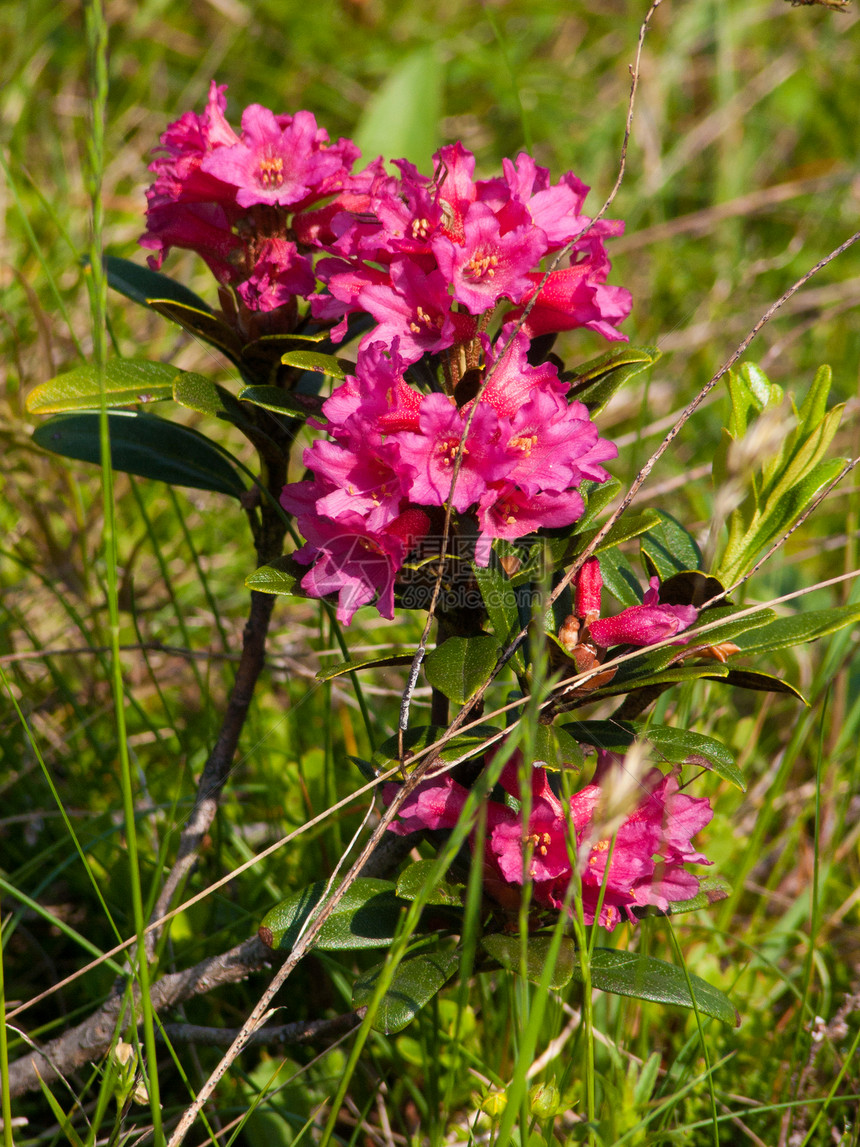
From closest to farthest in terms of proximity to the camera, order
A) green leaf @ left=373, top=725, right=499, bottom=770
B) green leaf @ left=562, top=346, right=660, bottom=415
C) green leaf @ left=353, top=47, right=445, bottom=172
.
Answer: green leaf @ left=373, top=725, right=499, bottom=770
green leaf @ left=562, top=346, right=660, bottom=415
green leaf @ left=353, top=47, right=445, bottom=172

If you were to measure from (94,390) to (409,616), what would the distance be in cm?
116

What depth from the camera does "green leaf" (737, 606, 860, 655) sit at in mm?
1192

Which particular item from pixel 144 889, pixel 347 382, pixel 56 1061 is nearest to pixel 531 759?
pixel 347 382

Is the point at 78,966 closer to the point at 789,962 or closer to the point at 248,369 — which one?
the point at 248,369

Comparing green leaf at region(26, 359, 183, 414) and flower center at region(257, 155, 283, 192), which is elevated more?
flower center at region(257, 155, 283, 192)

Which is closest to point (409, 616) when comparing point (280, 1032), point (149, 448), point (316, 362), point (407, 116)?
point (149, 448)

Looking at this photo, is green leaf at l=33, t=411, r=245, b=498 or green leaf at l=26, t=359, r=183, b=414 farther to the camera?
green leaf at l=33, t=411, r=245, b=498

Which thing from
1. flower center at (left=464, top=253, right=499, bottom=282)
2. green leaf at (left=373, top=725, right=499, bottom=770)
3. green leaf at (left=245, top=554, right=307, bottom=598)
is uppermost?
flower center at (left=464, top=253, right=499, bottom=282)

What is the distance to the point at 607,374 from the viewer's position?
4.26 ft

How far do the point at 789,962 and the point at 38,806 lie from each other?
154 cm

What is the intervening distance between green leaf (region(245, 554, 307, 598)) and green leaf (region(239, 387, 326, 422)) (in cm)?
18

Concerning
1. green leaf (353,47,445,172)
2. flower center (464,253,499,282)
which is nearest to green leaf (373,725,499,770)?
flower center (464,253,499,282)

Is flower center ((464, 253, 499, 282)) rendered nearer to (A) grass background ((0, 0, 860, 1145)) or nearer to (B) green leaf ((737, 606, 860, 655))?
(A) grass background ((0, 0, 860, 1145))

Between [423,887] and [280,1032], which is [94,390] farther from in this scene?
[280,1032]
